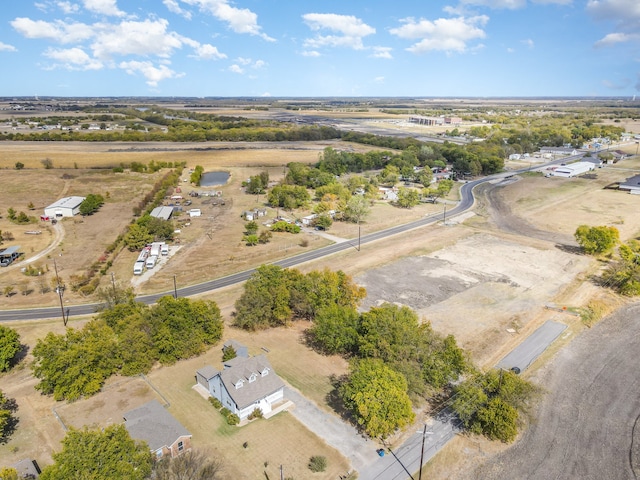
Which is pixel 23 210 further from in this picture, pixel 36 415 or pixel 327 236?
pixel 36 415

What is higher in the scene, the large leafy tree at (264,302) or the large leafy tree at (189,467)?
the large leafy tree at (264,302)

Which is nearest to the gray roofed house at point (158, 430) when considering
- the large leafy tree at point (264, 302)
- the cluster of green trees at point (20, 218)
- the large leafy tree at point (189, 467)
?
the large leafy tree at point (189, 467)

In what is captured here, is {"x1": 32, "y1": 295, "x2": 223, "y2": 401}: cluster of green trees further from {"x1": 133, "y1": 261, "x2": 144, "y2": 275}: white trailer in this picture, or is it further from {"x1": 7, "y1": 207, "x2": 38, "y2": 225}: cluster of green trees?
{"x1": 7, "y1": 207, "x2": 38, "y2": 225}: cluster of green trees

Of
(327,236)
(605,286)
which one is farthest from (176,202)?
(605,286)

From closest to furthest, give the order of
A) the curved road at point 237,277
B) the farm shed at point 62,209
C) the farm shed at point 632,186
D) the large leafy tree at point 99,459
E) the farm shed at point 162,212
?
the large leafy tree at point 99,459 < the curved road at point 237,277 < the farm shed at point 162,212 < the farm shed at point 62,209 < the farm shed at point 632,186

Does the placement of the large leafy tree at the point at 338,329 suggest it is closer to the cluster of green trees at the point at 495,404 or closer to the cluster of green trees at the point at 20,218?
the cluster of green trees at the point at 495,404

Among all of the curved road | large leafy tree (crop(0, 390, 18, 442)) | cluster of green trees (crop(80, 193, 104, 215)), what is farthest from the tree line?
cluster of green trees (crop(80, 193, 104, 215))
